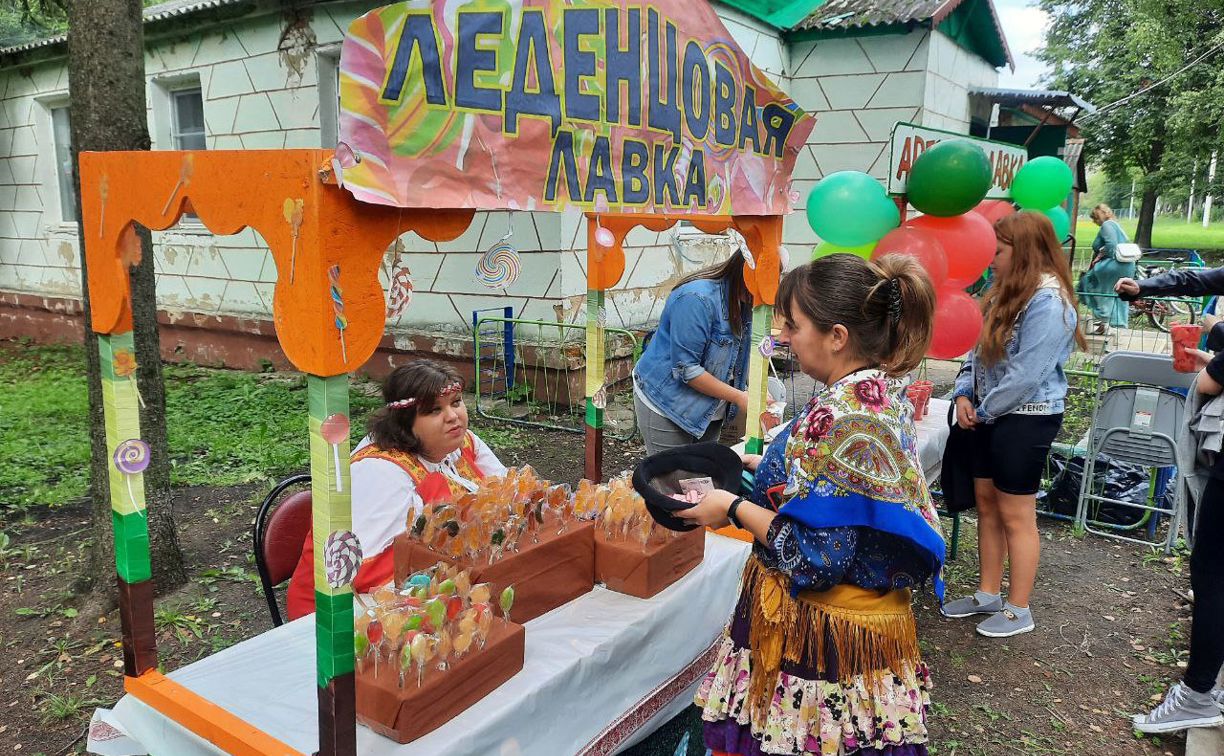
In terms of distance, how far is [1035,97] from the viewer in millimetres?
11258

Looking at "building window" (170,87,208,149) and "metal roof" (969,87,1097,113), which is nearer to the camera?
"building window" (170,87,208,149)

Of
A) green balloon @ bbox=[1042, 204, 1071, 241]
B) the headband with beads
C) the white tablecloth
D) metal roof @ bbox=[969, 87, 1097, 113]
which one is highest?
metal roof @ bbox=[969, 87, 1097, 113]

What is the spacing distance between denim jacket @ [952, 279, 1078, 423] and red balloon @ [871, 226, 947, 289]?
1.40ft

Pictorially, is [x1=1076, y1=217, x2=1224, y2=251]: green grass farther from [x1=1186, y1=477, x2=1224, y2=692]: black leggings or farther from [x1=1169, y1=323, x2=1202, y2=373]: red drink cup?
[x1=1186, y1=477, x2=1224, y2=692]: black leggings

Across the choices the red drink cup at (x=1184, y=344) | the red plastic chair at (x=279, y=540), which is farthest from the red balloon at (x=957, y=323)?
the red plastic chair at (x=279, y=540)

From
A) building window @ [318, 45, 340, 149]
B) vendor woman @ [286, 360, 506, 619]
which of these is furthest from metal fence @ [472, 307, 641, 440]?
vendor woman @ [286, 360, 506, 619]

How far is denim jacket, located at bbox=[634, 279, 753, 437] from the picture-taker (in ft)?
11.4

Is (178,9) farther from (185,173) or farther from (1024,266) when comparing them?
(1024,266)

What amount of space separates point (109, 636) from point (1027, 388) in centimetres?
408

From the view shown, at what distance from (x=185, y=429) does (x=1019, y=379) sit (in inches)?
250

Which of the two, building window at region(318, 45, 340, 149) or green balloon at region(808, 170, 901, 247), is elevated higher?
building window at region(318, 45, 340, 149)

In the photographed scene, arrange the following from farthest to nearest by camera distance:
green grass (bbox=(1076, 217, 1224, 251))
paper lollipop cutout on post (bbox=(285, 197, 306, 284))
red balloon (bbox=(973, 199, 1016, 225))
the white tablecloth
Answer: green grass (bbox=(1076, 217, 1224, 251)), red balloon (bbox=(973, 199, 1016, 225)), the white tablecloth, paper lollipop cutout on post (bbox=(285, 197, 306, 284))

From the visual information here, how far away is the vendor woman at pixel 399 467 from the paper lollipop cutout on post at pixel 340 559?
2.06 ft

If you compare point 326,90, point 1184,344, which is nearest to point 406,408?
point 1184,344
